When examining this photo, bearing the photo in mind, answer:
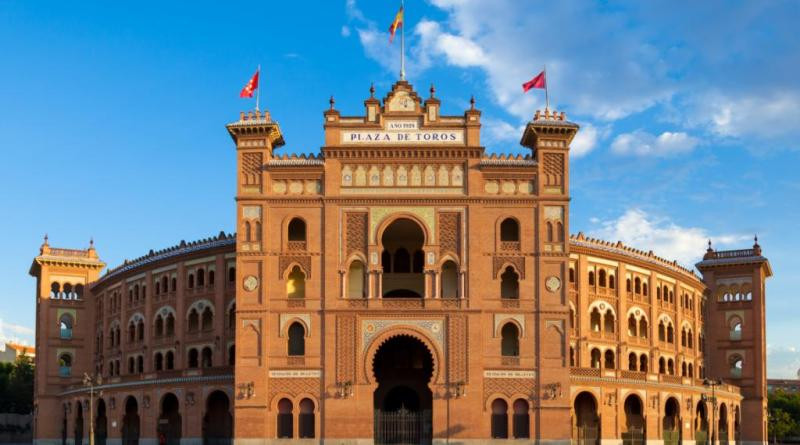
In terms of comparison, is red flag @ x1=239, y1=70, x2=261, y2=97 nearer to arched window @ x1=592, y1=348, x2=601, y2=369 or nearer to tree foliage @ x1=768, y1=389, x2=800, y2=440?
arched window @ x1=592, y1=348, x2=601, y2=369

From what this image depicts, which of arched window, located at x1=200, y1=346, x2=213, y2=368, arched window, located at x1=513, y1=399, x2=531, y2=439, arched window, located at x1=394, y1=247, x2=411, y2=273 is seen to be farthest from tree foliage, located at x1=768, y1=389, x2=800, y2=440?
arched window, located at x1=200, y1=346, x2=213, y2=368

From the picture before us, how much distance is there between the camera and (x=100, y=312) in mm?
99125

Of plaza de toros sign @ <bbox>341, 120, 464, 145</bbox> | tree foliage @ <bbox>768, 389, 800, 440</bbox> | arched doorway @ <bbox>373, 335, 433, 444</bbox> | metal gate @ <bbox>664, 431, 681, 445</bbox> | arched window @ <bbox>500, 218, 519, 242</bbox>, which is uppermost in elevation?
plaza de toros sign @ <bbox>341, 120, 464, 145</bbox>

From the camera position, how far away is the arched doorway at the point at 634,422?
76.4m

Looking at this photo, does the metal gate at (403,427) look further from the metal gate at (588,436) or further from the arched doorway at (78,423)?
the arched doorway at (78,423)

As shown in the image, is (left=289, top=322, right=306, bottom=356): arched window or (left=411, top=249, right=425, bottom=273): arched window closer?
(left=289, top=322, right=306, bottom=356): arched window

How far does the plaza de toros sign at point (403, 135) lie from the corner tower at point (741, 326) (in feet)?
127

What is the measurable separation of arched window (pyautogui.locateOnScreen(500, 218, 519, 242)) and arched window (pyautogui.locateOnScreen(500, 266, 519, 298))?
222cm

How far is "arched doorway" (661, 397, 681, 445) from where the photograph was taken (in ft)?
258

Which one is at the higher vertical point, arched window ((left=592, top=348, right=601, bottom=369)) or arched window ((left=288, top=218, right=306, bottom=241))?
arched window ((left=288, top=218, right=306, bottom=241))

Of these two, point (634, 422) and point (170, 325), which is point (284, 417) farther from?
point (634, 422)

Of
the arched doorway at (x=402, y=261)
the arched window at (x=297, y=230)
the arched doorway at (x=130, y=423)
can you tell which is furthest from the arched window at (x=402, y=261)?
the arched doorway at (x=130, y=423)

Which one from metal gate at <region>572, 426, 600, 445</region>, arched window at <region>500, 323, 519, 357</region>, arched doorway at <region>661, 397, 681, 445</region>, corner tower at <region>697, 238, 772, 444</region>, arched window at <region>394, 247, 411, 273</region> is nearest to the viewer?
arched window at <region>500, 323, 519, 357</region>

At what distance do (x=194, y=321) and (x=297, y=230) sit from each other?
1761 cm
